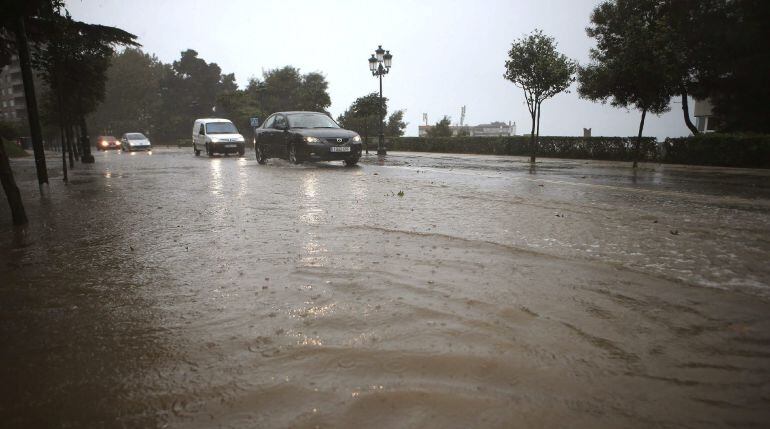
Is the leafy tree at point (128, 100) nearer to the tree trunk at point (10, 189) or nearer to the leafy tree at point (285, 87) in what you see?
the leafy tree at point (285, 87)

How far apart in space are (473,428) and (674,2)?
88.7 ft

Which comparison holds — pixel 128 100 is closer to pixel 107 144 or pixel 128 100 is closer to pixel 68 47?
pixel 107 144

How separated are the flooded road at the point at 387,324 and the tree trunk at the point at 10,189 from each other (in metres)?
0.19

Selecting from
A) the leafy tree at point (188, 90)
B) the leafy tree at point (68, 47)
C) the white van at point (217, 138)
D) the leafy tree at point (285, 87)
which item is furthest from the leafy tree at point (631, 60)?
the leafy tree at point (188, 90)

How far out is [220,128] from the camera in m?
24.9

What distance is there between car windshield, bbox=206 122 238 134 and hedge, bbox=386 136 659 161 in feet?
40.8

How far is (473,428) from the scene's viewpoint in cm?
167

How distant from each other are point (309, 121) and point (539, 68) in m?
8.87

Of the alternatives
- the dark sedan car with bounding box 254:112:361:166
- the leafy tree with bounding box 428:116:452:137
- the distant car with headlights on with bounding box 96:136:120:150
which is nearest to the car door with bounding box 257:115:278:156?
the dark sedan car with bounding box 254:112:361:166

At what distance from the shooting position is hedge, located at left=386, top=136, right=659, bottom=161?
825 inches

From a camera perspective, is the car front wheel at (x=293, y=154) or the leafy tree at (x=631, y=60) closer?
the car front wheel at (x=293, y=154)

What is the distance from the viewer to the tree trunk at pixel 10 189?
5203mm

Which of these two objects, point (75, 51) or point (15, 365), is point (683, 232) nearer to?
point (15, 365)

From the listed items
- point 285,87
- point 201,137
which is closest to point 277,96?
point 285,87
